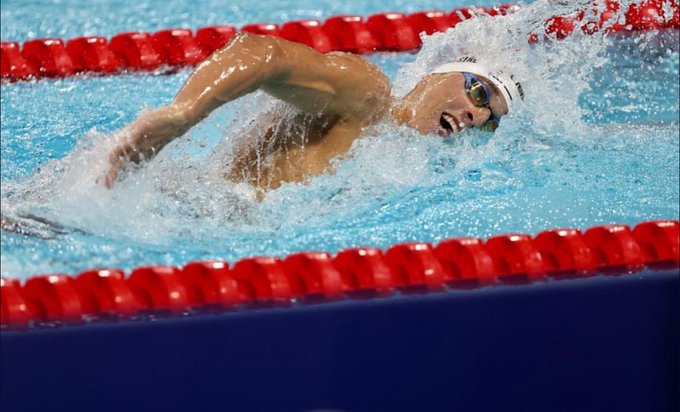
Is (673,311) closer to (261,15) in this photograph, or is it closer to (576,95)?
(576,95)

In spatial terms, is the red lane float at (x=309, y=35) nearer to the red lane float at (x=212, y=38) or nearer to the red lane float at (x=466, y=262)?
the red lane float at (x=212, y=38)

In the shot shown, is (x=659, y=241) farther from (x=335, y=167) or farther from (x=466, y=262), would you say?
(x=335, y=167)

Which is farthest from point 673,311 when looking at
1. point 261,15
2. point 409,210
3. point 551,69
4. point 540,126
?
point 261,15

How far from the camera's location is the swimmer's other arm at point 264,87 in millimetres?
2076

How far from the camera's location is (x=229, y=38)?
360cm

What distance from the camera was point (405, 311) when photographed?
210cm

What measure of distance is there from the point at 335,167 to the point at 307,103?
22 centimetres

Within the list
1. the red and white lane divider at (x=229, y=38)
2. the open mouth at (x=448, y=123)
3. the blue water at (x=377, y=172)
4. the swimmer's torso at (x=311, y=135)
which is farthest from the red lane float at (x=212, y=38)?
the open mouth at (x=448, y=123)

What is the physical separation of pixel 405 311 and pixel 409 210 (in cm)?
71

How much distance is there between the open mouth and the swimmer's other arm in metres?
0.18

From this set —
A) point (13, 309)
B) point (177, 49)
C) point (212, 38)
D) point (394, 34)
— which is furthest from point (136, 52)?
point (13, 309)

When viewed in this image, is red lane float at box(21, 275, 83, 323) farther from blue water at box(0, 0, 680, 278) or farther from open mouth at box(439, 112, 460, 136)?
open mouth at box(439, 112, 460, 136)

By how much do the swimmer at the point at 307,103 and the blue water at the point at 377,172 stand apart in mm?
56

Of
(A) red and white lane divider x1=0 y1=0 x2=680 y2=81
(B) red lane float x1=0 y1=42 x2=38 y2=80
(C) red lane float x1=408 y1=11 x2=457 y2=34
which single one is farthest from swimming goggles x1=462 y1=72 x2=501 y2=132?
(B) red lane float x1=0 y1=42 x2=38 y2=80
